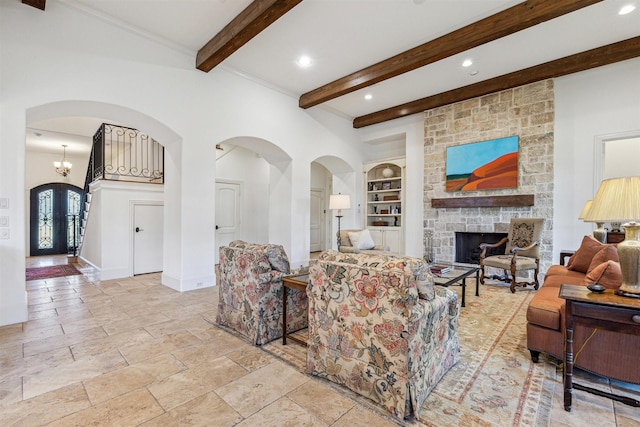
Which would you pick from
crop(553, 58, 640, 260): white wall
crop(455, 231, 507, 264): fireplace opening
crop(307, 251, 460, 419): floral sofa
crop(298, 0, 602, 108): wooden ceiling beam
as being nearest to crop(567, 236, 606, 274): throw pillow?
crop(553, 58, 640, 260): white wall

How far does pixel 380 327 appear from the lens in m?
1.74

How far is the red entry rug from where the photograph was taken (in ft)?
17.9

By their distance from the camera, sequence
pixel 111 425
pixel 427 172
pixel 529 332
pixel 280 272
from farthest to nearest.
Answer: pixel 427 172 → pixel 280 272 → pixel 529 332 → pixel 111 425

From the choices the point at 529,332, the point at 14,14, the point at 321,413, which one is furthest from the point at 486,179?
the point at 14,14

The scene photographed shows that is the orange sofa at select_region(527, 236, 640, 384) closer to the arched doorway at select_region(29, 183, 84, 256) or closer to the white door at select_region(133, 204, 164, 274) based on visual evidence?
the white door at select_region(133, 204, 164, 274)

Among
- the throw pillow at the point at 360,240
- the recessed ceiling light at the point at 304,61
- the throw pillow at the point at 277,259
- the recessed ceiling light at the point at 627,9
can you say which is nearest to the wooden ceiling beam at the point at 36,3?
the recessed ceiling light at the point at 304,61

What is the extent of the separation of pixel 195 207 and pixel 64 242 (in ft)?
25.2

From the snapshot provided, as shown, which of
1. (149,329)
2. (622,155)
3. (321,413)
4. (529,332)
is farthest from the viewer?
(622,155)

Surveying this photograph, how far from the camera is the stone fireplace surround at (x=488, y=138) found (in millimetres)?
5051

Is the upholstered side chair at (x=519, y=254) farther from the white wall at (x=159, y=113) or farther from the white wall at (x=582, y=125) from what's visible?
the white wall at (x=159, y=113)

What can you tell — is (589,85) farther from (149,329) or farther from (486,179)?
(149,329)

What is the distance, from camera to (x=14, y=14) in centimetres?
311

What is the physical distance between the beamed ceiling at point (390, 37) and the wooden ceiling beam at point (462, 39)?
0.4 inches

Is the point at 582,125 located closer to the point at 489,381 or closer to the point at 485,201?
A: the point at 485,201
